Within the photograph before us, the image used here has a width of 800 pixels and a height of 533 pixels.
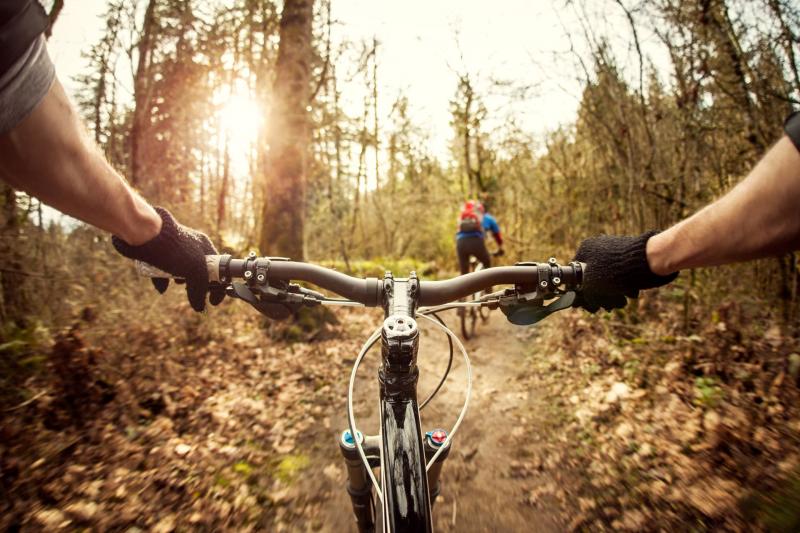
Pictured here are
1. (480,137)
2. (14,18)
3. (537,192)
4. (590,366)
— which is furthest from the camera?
(480,137)

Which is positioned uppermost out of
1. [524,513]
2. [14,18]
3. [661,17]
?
[661,17]

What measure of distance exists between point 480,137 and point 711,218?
17587mm

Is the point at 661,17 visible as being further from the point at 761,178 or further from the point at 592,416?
the point at 761,178

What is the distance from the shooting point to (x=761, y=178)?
3.14ft

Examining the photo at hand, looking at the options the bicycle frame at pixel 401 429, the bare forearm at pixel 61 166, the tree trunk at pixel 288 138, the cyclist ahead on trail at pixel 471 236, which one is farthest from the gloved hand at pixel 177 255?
the cyclist ahead on trail at pixel 471 236

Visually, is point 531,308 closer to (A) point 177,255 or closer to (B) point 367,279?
(B) point 367,279

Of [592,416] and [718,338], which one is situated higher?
[718,338]

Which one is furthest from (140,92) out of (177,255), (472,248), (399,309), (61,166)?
(399,309)

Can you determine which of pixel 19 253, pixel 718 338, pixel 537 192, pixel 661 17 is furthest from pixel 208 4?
pixel 718 338

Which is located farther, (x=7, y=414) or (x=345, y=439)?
(x=7, y=414)

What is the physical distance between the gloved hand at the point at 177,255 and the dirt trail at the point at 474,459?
2.21m

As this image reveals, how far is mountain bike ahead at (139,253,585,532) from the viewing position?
1191mm

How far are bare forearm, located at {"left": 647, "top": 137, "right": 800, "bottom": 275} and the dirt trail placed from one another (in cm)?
258

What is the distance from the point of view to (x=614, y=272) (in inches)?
57.7
